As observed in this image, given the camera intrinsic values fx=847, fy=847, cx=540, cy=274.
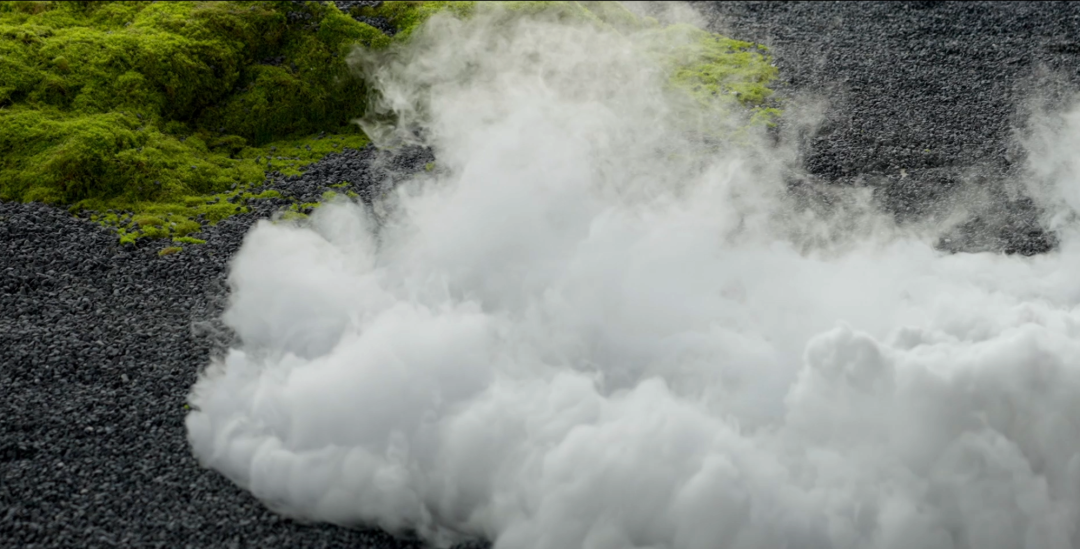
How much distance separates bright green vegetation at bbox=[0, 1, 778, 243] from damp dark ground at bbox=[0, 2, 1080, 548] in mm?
369

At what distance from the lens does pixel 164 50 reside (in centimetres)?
954

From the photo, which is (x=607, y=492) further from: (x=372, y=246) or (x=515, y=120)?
(x=515, y=120)

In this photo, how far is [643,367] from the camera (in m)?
6.32

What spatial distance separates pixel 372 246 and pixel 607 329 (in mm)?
2280

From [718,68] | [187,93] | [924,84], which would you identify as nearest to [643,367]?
[718,68]

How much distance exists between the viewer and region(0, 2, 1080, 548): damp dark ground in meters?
5.32

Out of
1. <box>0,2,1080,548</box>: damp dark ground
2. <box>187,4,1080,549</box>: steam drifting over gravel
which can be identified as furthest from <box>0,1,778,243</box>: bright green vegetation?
<box>187,4,1080,549</box>: steam drifting over gravel

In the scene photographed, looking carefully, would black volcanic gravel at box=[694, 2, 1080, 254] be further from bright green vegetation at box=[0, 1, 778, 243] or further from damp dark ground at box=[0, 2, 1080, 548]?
bright green vegetation at box=[0, 1, 778, 243]

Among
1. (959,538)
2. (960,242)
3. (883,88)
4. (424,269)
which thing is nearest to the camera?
(959,538)

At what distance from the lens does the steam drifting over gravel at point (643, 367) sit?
5320mm

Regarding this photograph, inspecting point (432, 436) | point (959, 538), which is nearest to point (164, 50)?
point (432, 436)

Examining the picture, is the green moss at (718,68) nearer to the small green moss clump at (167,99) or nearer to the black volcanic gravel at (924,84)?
the black volcanic gravel at (924,84)

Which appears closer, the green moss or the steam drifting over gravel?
the steam drifting over gravel

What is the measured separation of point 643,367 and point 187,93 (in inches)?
246
